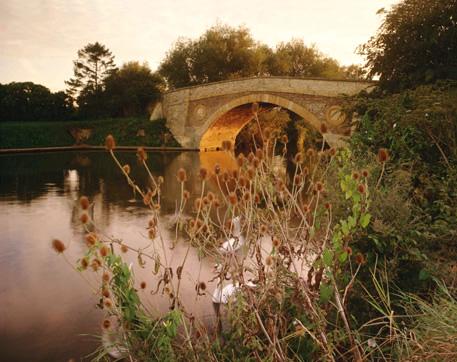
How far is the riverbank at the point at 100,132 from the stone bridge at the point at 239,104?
1.00 m

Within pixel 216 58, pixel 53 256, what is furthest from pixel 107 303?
pixel 216 58

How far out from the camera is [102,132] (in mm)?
25172

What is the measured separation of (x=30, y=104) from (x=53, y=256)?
2644cm

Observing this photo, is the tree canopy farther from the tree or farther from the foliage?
the tree

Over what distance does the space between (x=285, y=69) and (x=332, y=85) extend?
1590 centimetres

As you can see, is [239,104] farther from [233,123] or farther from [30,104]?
[30,104]

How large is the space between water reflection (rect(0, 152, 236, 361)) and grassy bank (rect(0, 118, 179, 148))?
11597 millimetres

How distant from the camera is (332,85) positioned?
16312mm

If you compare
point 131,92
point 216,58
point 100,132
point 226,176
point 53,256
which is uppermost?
point 216,58

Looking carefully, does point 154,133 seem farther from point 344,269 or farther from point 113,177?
point 344,269

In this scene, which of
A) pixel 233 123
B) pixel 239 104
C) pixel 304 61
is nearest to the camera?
pixel 239 104

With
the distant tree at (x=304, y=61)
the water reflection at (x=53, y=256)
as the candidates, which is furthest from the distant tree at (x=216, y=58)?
the water reflection at (x=53, y=256)

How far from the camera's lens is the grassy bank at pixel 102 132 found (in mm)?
22656

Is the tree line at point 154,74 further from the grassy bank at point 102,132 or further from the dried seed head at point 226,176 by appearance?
the dried seed head at point 226,176
